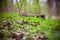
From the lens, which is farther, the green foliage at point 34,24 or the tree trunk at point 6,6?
the tree trunk at point 6,6

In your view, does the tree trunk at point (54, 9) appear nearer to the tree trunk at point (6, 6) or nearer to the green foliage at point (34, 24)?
the green foliage at point (34, 24)

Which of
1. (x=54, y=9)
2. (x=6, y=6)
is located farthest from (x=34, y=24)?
(x=6, y=6)

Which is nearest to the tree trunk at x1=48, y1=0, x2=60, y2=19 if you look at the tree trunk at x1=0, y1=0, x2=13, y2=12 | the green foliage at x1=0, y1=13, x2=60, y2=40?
Answer: the green foliage at x1=0, y1=13, x2=60, y2=40

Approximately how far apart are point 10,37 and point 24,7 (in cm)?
51

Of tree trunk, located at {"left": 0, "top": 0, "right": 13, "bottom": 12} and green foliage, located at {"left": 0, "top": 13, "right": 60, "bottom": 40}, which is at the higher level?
tree trunk, located at {"left": 0, "top": 0, "right": 13, "bottom": 12}

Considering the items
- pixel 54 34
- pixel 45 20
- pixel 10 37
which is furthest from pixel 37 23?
pixel 10 37

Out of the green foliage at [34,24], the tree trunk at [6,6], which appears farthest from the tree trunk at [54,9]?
the tree trunk at [6,6]

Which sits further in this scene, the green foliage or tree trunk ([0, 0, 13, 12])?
tree trunk ([0, 0, 13, 12])

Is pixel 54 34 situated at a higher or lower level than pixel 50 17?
lower

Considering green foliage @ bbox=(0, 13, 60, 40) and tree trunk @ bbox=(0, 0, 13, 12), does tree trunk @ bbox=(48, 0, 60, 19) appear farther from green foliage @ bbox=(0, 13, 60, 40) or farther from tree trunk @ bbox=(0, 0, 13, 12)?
tree trunk @ bbox=(0, 0, 13, 12)

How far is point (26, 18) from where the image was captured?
250cm

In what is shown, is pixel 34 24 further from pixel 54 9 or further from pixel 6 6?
pixel 6 6

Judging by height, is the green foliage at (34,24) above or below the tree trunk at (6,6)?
below

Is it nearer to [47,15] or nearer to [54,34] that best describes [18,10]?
[47,15]
